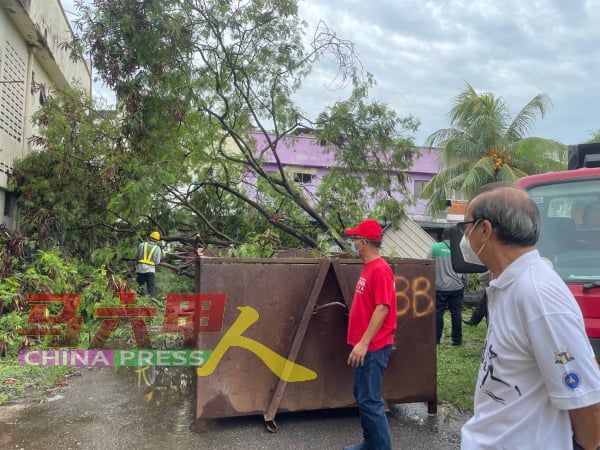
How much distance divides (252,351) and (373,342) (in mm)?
Result: 1166

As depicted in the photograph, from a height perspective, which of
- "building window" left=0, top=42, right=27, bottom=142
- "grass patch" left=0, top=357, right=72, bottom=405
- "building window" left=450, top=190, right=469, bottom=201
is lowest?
"grass patch" left=0, top=357, right=72, bottom=405

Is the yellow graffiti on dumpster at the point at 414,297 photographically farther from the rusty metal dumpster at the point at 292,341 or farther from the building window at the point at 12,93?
the building window at the point at 12,93

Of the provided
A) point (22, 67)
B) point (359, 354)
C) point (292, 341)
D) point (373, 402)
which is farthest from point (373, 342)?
point (22, 67)

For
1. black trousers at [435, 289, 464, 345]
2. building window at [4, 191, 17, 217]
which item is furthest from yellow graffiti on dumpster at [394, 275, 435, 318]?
building window at [4, 191, 17, 217]

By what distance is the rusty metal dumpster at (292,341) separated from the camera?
4098mm

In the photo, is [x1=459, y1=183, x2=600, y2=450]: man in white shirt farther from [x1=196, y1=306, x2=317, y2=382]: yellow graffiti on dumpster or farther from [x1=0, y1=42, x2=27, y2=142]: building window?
[x1=0, y1=42, x2=27, y2=142]: building window

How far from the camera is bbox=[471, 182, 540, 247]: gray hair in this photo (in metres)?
1.66

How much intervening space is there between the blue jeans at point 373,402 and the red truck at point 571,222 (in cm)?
139

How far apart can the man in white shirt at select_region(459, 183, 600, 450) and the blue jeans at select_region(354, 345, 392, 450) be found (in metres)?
1.77

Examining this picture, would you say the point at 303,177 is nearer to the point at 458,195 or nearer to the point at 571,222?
the point at 571,222

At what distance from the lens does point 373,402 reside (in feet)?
11.4

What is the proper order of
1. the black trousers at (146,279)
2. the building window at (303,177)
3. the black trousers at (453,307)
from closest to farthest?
1. the black trousers at (453,307)
2. the black trousers at (146,279)
3. the building window at (303,177)

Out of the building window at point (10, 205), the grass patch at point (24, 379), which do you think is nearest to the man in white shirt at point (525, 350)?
the grass patch at point (24, 379)

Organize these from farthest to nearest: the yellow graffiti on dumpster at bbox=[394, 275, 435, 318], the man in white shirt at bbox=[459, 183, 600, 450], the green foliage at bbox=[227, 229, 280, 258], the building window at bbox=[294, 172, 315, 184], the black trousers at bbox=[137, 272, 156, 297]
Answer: the building window at bbox=[294, 172, 315, 184]
the black trousers at bbox=[137, 272, 156, 297]
the green foliage at bbox=[227, 229, 280, 258]
the yellow graffiti on dumpster at bbox=[394, 275, 435, 318]
the man in white shirt at bbox=[459, 183, 600, 450]
